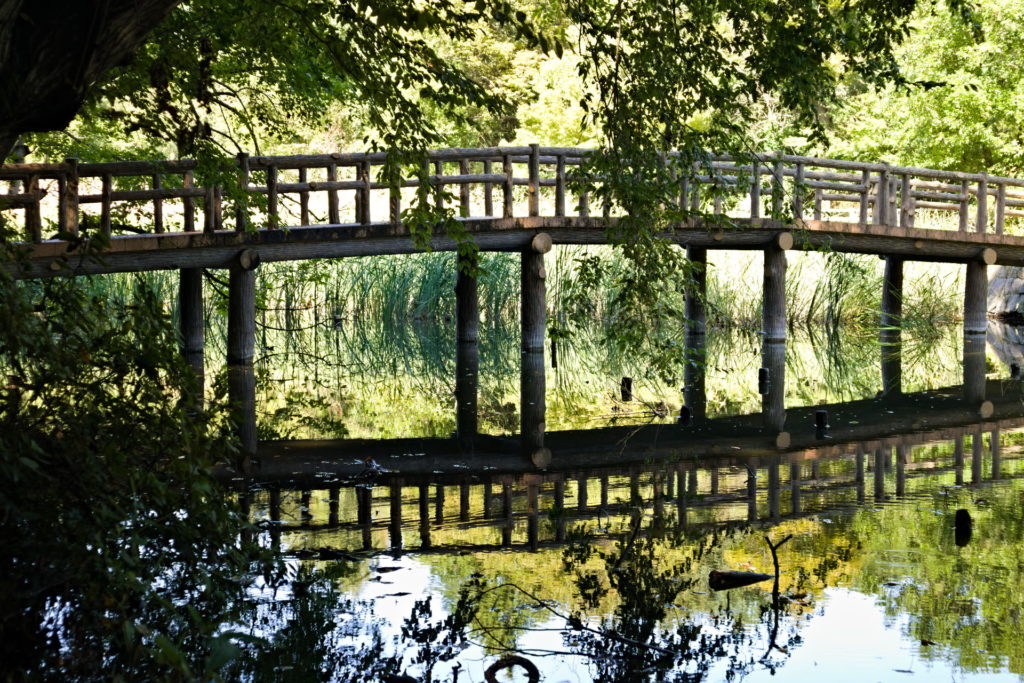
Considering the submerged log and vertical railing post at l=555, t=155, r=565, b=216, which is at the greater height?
vertical railing post at l=555, t=155, r=565, b=216

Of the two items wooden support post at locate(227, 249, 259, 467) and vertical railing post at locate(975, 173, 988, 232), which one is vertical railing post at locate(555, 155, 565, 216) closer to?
wooden support post at locate(227, 249, 259, 467)

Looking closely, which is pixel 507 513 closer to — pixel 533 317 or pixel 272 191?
pixel 272 191

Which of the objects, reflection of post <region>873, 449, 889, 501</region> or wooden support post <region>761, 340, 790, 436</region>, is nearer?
reflection of post <region>873, 449, 889, 501</region>

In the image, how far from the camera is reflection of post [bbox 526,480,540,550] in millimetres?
7121

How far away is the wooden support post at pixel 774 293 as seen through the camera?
62.1 ft

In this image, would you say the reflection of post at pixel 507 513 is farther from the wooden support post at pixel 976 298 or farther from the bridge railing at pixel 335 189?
the wooden support post at pixel 976 298

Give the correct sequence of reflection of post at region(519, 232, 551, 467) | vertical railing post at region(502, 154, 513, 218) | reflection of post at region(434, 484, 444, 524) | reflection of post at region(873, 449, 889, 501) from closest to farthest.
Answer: reflection of post at region(434, 484, 444, 524)
reflection of post at region(873, 449, 889, 501)
reflection of post at region(519, 232, 551, 467)
vertical railing post at region(502, 154, 513, 218)

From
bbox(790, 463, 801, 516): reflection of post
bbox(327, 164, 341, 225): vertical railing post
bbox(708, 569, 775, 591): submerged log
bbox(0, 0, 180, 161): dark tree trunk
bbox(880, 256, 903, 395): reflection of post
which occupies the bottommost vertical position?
bbox(880, 256, 903, 395): reflection of post

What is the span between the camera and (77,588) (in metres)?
4.43

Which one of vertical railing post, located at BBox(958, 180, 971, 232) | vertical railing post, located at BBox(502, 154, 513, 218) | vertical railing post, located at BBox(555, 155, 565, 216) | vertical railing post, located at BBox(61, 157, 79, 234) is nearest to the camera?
vertical railing post, located at BBox(61, 157, 79, 234)

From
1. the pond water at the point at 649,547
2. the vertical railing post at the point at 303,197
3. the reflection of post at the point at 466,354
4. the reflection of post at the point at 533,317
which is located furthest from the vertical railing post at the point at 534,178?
the pond water at the point at 649,547

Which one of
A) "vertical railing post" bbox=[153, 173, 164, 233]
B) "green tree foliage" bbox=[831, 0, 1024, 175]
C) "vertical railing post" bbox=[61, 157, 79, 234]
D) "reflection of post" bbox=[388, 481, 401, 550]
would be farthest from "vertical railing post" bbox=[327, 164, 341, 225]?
"green tree foliage" bbox=[831, 0, 1024, 175]

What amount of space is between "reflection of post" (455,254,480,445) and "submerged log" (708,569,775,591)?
246 inches

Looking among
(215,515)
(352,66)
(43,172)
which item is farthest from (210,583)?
(43,172)
